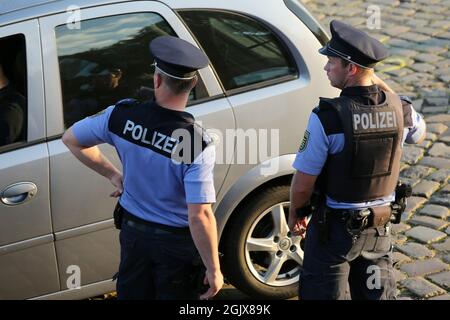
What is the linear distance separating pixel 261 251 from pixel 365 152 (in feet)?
4.41

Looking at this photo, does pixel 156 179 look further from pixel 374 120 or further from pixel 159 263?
pixel 374 120

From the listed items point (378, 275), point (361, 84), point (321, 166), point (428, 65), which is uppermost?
point (361, 84)

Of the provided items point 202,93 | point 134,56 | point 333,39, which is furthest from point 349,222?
point 134,56

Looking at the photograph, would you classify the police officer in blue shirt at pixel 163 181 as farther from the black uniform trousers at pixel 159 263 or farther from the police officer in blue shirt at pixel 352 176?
the police officer in blue shirt at pixel 352 176

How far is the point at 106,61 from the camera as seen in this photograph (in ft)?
13.1

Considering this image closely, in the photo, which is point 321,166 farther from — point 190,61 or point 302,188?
point 190,61

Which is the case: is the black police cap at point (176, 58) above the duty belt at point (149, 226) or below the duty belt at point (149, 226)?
above

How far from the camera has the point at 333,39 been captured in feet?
11.6

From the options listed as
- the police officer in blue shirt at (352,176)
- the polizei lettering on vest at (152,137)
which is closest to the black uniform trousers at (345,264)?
the police officer in blue shirt at (352,176)

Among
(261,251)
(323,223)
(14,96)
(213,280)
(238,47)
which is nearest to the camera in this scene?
(213,280)

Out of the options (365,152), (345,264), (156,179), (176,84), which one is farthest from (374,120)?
(156,179)

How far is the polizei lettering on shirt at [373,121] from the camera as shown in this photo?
336cm

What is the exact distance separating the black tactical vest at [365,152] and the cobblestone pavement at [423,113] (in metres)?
Result: 1.39

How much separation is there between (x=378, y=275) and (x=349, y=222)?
341 mm
